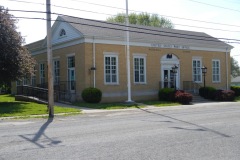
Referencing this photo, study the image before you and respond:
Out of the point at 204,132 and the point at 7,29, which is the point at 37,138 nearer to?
the point at 204,132

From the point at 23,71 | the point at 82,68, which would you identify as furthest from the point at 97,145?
the point at 82,68

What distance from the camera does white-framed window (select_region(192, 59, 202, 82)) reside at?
112ft

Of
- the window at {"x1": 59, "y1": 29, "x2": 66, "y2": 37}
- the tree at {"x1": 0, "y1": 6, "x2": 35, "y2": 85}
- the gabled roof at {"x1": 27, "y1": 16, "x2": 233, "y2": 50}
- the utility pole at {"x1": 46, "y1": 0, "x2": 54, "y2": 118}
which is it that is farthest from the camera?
the window at {"x1": 59, "y1": 29, "x2": 66, "y2": 37}

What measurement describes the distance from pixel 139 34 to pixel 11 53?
12721 mm

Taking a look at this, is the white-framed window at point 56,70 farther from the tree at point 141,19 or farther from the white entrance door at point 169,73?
the tree at point 141,19

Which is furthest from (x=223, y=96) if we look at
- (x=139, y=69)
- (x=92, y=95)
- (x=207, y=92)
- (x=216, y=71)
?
(x=92, y=95)

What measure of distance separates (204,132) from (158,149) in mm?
3163

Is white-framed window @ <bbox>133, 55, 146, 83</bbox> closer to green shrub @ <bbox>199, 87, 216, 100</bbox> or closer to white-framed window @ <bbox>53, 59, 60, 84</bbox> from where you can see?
green shrub @ <bbox>199, 87, 216, 100</bbox>

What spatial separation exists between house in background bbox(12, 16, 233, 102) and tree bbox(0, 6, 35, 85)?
384cm

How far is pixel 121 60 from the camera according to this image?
28.5 meters

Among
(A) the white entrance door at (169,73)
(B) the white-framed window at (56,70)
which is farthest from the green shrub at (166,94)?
(B) the white-framed window at (56,70)

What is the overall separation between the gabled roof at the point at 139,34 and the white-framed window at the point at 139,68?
1.57 meters

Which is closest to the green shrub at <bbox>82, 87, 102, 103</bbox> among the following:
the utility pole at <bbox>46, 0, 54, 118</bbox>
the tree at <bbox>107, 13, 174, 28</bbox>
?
the utility pole at <bbox>46, 0, 54, 118</bbox>

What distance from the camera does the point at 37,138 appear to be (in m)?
10.0
